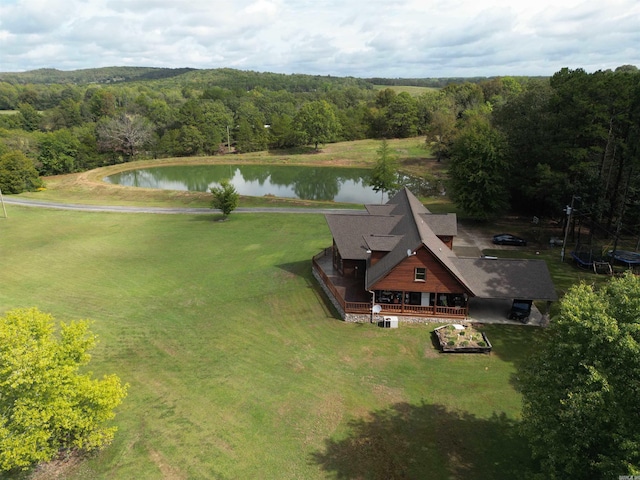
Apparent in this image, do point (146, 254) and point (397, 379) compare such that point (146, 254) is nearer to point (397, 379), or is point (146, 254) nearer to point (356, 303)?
point (356, 303)

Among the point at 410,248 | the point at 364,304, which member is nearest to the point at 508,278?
the point at 410,248

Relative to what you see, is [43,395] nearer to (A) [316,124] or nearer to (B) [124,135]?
(A) [316,124]

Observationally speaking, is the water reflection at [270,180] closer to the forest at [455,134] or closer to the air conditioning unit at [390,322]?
the forest at [455,134]

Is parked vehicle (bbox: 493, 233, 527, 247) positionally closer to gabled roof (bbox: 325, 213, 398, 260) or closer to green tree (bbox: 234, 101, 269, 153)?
gabled roof (bbox: 325, 213, 398, 260)

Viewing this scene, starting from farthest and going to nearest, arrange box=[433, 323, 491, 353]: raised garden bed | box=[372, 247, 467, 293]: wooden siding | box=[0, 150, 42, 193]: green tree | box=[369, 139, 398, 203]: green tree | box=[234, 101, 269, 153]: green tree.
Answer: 1. box=[234, 101, 269, 153]: green tree
2. box=[0, 150, 42, 193]: green tree
3. box=[369, 139, 398, 203]: green tree
4. box=[372, 247, 467, 293]: wooden siding
5. box=[433, 323, 491, 353]: raised garden bed

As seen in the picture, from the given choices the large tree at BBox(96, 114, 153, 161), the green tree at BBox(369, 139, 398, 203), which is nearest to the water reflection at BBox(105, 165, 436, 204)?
the green tree at BBox(369, 139, 398, 203)

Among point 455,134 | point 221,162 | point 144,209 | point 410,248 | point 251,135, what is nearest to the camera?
point 410,248

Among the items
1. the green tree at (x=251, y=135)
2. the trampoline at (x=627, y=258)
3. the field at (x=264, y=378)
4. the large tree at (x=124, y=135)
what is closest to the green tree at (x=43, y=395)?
the field at (x=264, y=378)
